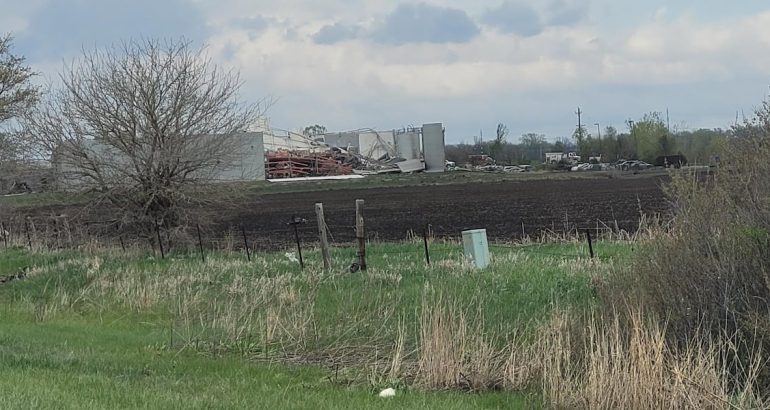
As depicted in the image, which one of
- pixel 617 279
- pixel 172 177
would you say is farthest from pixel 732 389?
pixel 172 177

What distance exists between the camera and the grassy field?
7.35 meters

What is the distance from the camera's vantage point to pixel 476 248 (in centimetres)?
1617

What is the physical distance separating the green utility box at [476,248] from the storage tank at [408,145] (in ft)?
335

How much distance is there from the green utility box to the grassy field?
307 millimetres

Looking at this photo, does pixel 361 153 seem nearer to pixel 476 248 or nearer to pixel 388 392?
pixel 476 248

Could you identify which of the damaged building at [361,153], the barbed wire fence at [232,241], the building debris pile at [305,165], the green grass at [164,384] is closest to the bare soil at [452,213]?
the barbed wire fence at [232,241]

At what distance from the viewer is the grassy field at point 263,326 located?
7348 mm

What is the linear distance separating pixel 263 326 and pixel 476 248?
256 inches

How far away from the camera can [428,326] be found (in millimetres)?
8891

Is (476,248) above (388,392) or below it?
above

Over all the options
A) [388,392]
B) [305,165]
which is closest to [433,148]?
[305,165]

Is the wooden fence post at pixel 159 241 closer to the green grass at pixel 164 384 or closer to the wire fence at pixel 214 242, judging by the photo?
the wire fence at pixel 214 242

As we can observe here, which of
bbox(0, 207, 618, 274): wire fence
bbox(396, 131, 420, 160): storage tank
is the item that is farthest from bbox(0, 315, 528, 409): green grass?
bbox(396, 131, 420, 160): storage tank

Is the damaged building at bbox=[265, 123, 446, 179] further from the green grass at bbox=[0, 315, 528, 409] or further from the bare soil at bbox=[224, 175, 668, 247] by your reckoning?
the green grass at bbox=[0, 315, 528, 409]
